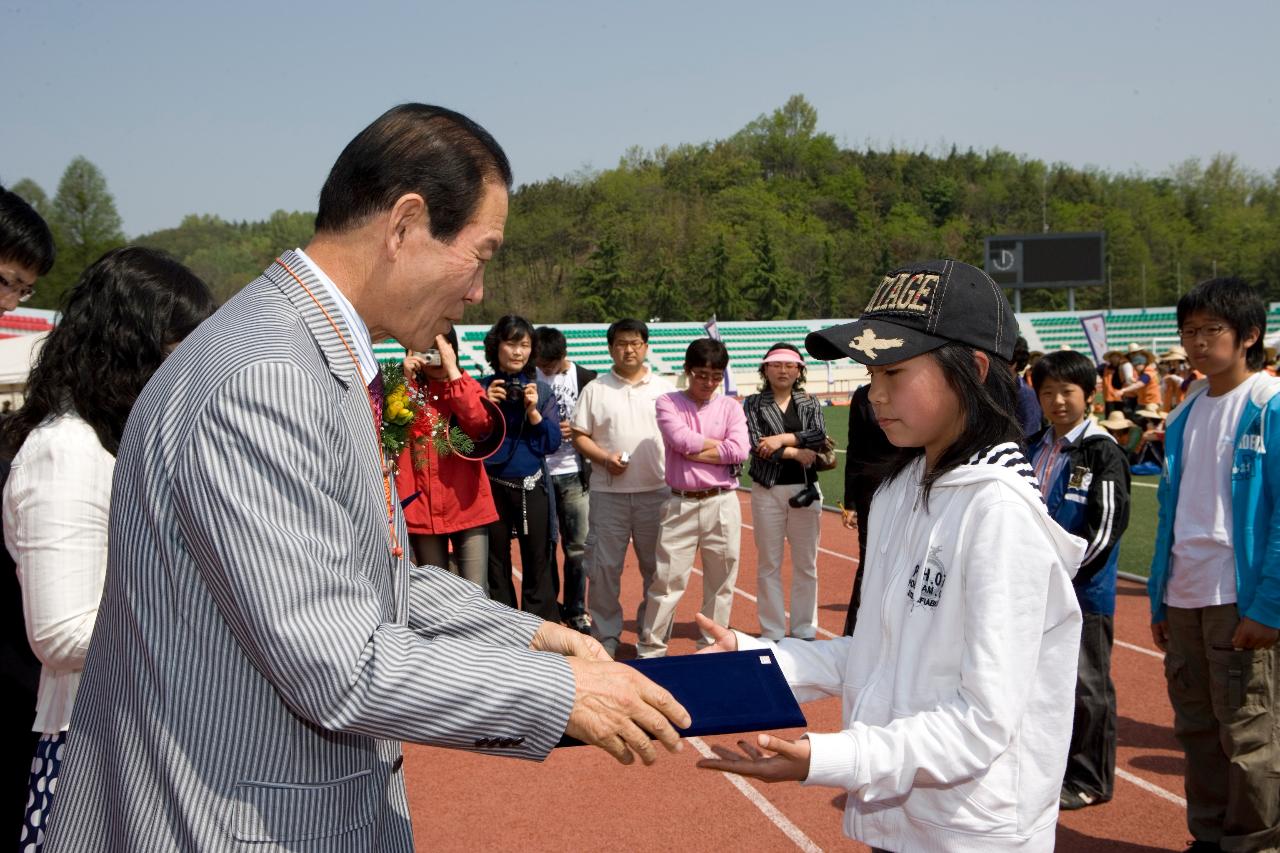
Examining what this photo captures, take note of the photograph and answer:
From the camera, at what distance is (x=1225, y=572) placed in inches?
159

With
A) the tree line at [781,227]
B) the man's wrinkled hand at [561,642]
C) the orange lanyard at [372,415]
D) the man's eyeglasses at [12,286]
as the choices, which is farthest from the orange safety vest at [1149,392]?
the tree line at [781,227]

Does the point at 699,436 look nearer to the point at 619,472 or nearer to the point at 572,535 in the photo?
the point at 619,472

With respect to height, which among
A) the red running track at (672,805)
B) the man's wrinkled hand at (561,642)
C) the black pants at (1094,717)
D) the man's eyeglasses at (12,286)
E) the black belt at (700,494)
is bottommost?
the red running track at (672,805)

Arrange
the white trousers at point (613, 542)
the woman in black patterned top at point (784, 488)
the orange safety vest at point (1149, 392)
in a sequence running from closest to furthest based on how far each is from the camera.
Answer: the woman in black patterned top at point (784, 488) → the white trousers at point (613, 542) → the orange safety vest at point (1149, 392)

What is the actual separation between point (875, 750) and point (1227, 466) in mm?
2907

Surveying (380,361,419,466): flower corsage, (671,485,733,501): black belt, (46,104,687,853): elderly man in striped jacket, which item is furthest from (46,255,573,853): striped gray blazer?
(671,485,733,501): black belt

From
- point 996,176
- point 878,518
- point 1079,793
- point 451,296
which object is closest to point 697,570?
point 1079,793

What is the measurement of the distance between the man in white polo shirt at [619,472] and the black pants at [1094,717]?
11.3 ft

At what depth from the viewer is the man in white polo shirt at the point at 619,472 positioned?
7465 mm

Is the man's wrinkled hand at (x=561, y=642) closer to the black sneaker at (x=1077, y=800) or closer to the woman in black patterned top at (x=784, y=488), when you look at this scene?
the black sneaker at (x=1077, y=800)

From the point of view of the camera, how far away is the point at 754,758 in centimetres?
198

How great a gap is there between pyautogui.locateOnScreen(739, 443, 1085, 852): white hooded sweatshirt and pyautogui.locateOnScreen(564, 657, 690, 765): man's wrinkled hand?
0.39 m

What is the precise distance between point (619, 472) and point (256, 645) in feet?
19.5

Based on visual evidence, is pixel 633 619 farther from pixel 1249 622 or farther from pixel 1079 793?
pixel 1249 622
